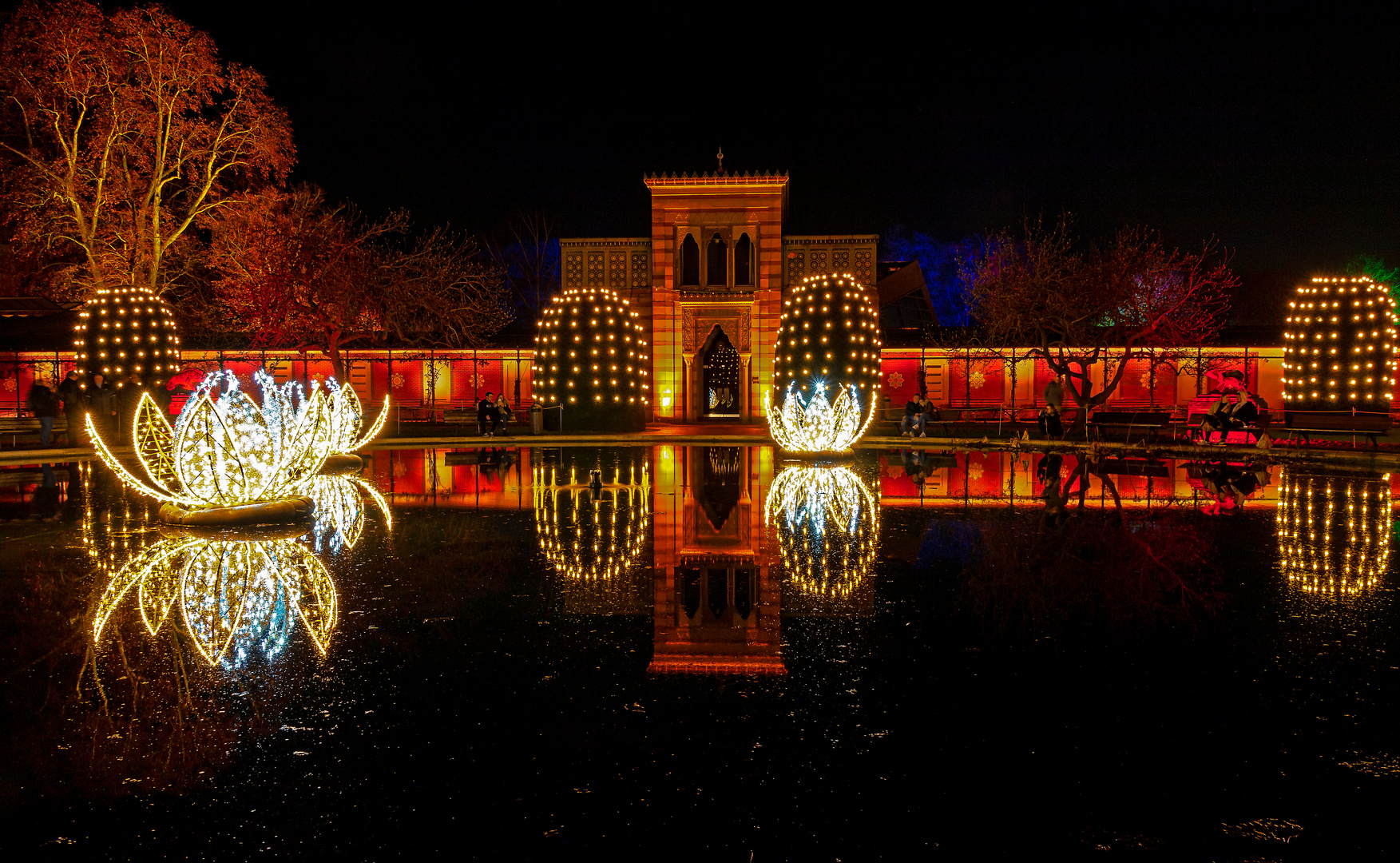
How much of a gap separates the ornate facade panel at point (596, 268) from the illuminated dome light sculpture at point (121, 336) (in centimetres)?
1280

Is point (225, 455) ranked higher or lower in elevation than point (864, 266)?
lower

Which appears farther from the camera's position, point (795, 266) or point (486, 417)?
point (795, 266)

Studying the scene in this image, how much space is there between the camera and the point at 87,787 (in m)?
4.20

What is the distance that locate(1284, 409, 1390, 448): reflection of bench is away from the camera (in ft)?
71.1

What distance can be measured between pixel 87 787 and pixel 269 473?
7.54 meters

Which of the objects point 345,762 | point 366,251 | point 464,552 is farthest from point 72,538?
point 366,251

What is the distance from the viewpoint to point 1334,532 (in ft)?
34.2

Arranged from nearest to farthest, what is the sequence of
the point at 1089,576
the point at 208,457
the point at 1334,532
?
1. the point at 1089,576
2. the point at 1334,532
3. the point at 208,457

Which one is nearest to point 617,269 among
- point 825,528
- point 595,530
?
point 595,530

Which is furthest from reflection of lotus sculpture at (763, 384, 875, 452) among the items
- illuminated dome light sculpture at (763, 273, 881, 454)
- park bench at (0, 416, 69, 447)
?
park bench at (0, 416, 69, 447)

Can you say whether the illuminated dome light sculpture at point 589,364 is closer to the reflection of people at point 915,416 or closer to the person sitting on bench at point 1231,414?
the reflection of people at point 915,416

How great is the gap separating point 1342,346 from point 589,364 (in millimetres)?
21498

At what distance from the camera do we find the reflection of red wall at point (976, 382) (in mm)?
32906

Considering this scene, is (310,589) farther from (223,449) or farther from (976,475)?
(976,475)
